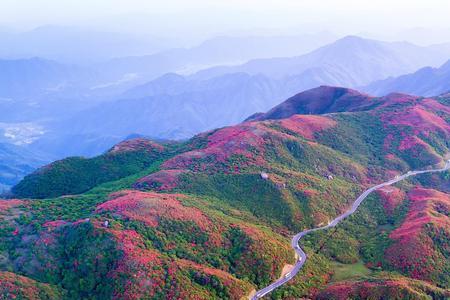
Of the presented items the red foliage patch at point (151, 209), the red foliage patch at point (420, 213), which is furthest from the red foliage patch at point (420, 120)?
the red foliage patch at point (151, 209)

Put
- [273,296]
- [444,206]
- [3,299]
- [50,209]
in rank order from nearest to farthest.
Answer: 1. [3,299]
2. [273,296]
3. [50,209]
4. [444,206]

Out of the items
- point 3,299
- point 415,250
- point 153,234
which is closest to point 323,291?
point 415,250

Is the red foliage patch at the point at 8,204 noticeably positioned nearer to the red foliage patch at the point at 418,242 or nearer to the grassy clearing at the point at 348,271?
the grassy clearing at the point at 348,271

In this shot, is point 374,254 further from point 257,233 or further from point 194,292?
point 194,292

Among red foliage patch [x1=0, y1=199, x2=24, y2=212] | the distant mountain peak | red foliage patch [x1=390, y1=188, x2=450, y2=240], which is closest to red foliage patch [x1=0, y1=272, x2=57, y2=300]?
red foliage patch [x1=0, y1=199, x2=24, y2=212]

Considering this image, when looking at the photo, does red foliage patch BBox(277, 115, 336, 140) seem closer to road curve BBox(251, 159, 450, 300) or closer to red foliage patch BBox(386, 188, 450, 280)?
road curve BBox(251, 159, 450, 300)

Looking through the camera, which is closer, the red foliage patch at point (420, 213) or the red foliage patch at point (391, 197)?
the red foliage patch at point (420, 213)
